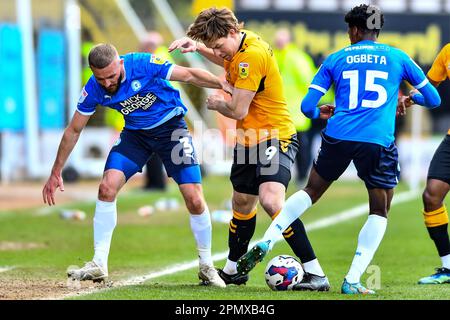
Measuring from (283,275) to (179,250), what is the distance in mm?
3480

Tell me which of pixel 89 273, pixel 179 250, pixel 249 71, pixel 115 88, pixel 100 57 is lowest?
pixel 179 250

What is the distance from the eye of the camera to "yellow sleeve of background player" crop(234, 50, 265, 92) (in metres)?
8.08

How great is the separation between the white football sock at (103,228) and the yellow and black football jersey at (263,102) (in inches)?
47.5

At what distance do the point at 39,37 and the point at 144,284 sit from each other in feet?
49.0

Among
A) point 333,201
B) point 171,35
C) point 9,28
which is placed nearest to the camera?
point 333,201

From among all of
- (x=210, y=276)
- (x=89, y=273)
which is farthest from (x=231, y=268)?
(x=89, y=273)

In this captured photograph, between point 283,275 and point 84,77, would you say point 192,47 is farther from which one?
point 84,77

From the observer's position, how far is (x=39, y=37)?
73.9ft

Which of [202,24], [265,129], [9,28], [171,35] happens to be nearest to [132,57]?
[202,24]

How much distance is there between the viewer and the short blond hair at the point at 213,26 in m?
8.10

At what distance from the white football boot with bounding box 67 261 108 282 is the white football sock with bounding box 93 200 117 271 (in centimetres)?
5

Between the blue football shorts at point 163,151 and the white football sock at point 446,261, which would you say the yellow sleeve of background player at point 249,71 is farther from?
the white football sock at point 446,261

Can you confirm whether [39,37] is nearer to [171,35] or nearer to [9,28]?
[9,28]

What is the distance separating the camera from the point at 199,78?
8.17 metres
